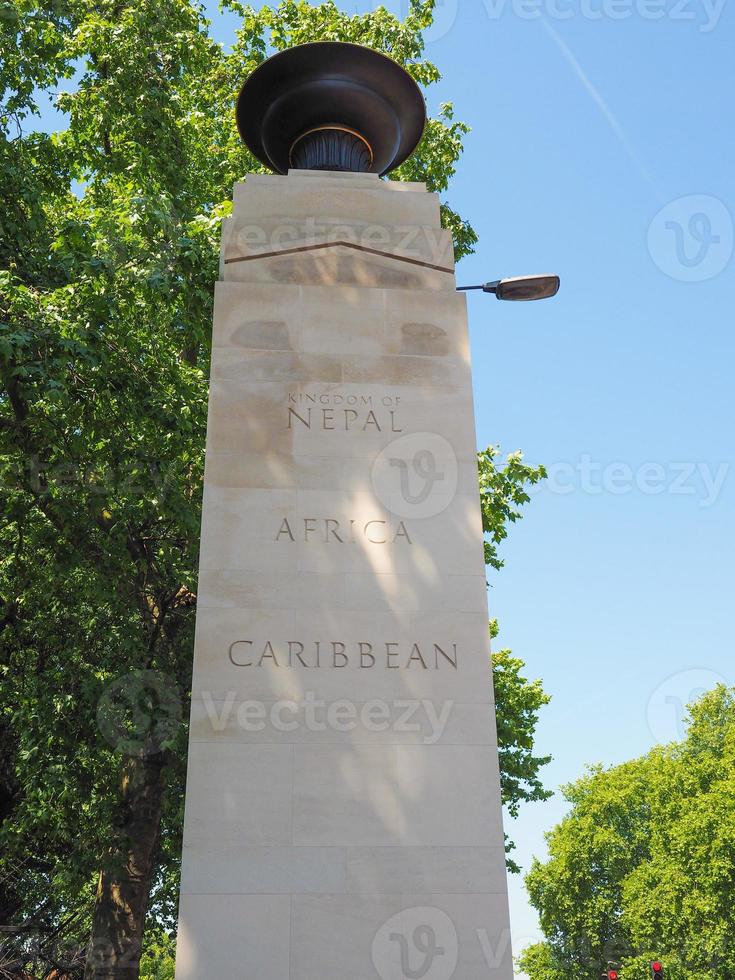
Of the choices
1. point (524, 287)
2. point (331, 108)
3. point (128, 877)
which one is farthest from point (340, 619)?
point (128, 877)

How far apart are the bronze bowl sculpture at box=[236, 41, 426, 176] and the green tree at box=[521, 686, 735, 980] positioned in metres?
32.8

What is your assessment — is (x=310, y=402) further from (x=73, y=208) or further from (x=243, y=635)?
(x=73, y=208)

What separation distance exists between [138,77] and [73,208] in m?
3.25

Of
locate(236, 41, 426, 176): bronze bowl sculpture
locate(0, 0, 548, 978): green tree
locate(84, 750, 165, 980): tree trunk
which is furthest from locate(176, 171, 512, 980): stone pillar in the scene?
locate(84, 750, 165, 980): tree trunk

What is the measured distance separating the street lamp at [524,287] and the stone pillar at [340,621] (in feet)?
1.66

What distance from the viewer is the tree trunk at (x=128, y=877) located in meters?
15.2

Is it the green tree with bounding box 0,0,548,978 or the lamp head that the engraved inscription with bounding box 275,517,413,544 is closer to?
the lamp head

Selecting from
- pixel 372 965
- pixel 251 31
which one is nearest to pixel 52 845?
pixel 372 965

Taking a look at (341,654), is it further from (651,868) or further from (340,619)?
(651,868)

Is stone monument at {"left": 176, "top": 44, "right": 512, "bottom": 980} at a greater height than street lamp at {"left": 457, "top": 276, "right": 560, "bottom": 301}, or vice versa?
street lamp at {"left": 457, "top": 276, "right": 560, "bottom": 301}

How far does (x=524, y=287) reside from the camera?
33.2ft

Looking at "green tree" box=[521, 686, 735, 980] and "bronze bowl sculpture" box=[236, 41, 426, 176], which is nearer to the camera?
"bronze bowl sculpture" box=[236, 41, 426, 176]

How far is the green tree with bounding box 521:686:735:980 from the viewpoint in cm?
3581

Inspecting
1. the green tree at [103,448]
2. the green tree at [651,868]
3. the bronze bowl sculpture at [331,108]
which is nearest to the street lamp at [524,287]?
the bronze bowl sculpture at [331,108]
